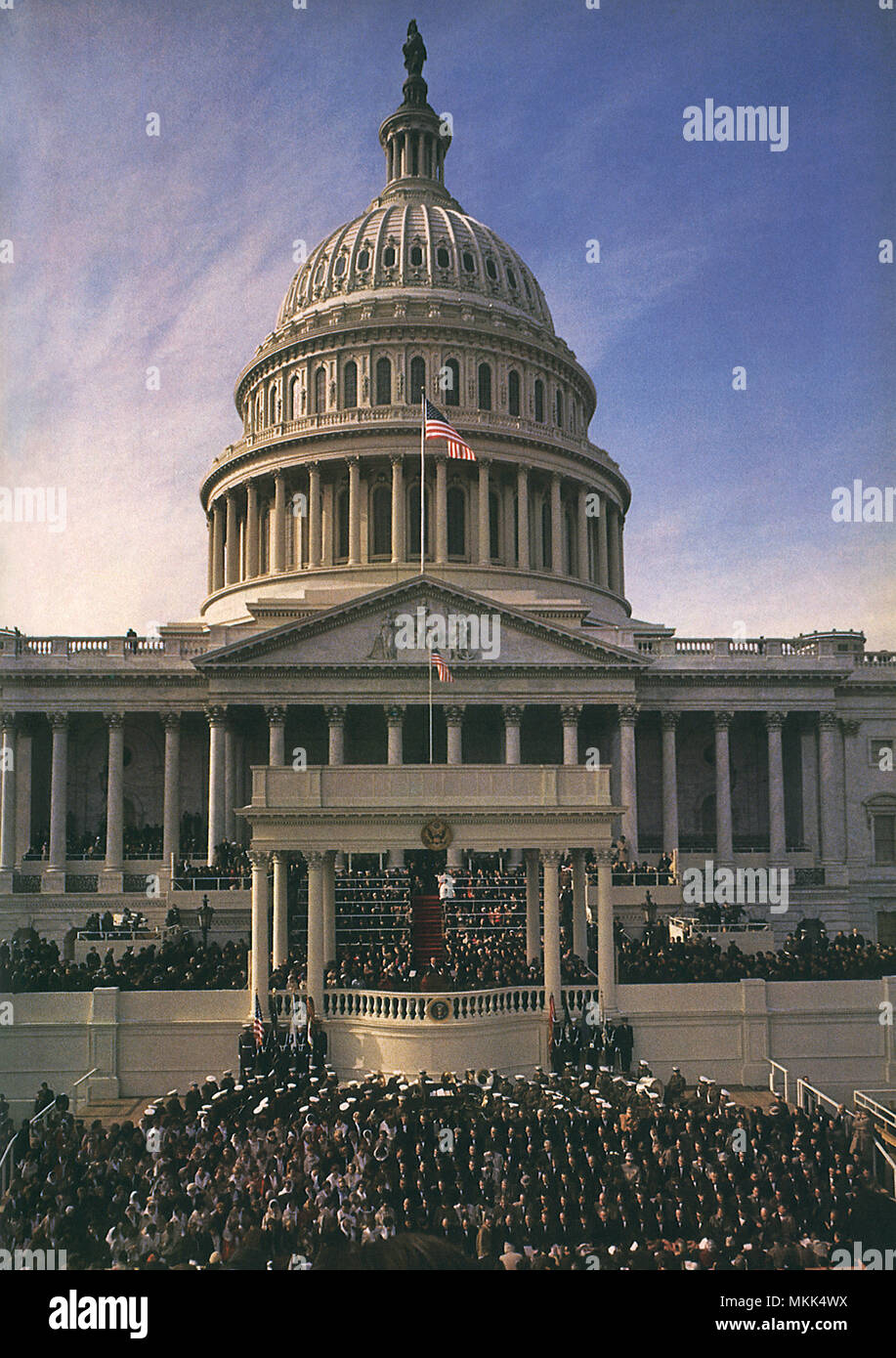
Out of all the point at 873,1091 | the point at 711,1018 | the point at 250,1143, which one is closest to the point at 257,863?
the point at 250,1143

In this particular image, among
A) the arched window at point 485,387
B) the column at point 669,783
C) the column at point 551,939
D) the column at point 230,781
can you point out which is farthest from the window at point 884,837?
the column at point 551,939

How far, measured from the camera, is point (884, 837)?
57250mm

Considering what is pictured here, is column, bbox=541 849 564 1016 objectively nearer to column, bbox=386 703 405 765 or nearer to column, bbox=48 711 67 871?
column, bbox=386 703 405 765

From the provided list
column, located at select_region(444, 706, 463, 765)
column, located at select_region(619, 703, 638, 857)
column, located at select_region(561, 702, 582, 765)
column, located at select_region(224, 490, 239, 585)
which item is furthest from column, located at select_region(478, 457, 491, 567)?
column, located at select_region(224, 490, 239, 585)

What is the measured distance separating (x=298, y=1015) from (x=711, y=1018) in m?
10.1

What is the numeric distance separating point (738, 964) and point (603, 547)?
4625cm

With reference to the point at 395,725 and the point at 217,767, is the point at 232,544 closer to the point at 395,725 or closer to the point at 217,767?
the point at 217,767

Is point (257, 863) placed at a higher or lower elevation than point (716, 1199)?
higher

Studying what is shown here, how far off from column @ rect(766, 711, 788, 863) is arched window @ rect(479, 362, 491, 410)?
91.0 ft

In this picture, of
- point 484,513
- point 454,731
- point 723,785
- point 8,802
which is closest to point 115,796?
point 8,802

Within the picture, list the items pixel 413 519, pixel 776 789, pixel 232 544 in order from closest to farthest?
pixel 776 789 < pixel 413 519 < pixel 232 544

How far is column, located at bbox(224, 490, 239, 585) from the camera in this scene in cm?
7156

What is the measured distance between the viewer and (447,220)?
7662 cm

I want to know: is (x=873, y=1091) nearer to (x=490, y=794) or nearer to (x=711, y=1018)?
(x=711, y=1018)
